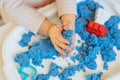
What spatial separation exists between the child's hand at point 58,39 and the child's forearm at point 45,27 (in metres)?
0.01

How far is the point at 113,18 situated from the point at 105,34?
0.17 feet

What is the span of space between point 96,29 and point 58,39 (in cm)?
9

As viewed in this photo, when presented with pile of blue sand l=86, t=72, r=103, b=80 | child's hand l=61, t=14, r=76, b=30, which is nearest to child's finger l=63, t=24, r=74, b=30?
child's hand l=61, t=14, r=76, b=30

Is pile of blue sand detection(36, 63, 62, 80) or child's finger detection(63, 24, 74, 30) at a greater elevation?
child's finger detection(63, 24, 74, 30)

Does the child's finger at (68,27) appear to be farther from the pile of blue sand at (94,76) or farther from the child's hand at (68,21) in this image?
the pile of blue sand at (94,76)

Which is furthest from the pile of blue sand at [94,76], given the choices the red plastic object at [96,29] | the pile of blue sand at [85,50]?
the red plastic object at [96,29]

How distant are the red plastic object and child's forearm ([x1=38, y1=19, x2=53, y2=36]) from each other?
95mm

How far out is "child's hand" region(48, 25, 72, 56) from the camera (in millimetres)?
588

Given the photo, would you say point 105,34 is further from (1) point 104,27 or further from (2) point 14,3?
(2) point 14,3

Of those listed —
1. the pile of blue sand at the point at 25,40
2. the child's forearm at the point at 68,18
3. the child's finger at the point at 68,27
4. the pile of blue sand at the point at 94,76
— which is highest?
the child's forearm at the point at 68,18

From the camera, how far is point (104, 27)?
0.61 m

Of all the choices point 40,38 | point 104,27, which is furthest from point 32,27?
point 104,27

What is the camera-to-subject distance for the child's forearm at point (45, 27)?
63 centimetres

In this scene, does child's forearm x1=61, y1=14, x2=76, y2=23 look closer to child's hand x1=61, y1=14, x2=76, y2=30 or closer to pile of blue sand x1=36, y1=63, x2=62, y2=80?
child's hand x1=61, y1=14, x2=76, y2=30
